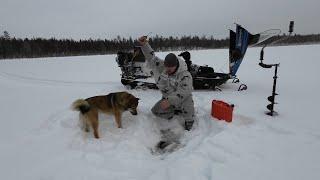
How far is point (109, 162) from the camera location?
4.24 meters

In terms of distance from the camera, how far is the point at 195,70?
26.9 feet

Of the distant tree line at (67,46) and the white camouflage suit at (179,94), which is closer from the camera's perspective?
the white camouflage suit at (179,94)

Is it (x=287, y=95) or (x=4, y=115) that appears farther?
(x=287, y=95)

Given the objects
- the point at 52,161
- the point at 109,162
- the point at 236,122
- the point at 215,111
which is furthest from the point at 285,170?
Answer: the point at 52,161

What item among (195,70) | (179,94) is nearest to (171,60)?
(179,94)

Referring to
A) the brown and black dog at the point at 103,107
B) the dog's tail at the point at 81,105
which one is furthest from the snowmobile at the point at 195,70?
the dog's tail at the point at 81,105

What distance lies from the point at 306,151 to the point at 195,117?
7.40 ft

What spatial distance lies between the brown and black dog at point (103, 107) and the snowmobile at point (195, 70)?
9.22ft

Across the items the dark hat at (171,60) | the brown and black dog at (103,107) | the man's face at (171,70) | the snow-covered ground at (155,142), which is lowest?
the snow-covered ground at (155,142)

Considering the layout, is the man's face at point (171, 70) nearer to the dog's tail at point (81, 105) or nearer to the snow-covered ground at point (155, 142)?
the snow-covered ground at point (155, 142)

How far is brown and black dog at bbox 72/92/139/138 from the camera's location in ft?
16.5

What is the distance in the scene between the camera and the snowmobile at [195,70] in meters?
7.97

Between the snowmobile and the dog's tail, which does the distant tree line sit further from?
the dog's tail

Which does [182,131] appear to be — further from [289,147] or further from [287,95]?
[287,95]
